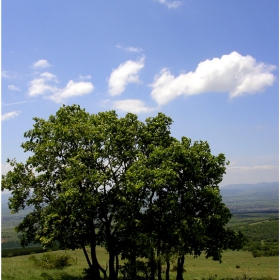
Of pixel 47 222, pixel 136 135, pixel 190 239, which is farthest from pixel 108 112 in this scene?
pixel 190 239

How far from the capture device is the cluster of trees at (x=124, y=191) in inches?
1182

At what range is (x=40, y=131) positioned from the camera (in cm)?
3322

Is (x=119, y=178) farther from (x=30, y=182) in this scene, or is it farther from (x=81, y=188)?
(x=30, y=182)

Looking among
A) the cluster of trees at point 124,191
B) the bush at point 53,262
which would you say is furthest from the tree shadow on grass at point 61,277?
the bush at point 53,262

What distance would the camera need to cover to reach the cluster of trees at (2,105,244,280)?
30.0 metres

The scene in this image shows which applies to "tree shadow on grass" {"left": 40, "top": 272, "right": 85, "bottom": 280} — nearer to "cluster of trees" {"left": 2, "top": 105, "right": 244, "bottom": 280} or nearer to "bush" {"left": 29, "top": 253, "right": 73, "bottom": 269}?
"cluster of trees" {"left": 2, "top": 105, "right": 244, "bottom": 280}

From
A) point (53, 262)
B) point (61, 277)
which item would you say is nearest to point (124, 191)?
point (61, 277)

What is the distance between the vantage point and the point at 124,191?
3081cm

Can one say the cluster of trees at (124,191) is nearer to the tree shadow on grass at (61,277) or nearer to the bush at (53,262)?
the tree shadow on grass at (61,277)

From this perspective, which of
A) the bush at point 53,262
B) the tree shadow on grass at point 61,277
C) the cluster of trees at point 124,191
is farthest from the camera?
the bush at point 53,262

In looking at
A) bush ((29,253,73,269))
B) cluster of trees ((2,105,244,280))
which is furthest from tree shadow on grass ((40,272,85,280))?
bush ((29,253,73,269))

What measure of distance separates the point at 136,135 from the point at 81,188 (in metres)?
8.16

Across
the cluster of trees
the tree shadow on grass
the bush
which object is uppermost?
the cluster of trees

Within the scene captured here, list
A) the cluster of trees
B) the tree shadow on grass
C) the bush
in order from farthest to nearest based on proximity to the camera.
→ the bush
the tree shadow on grass
the cluster of trees
